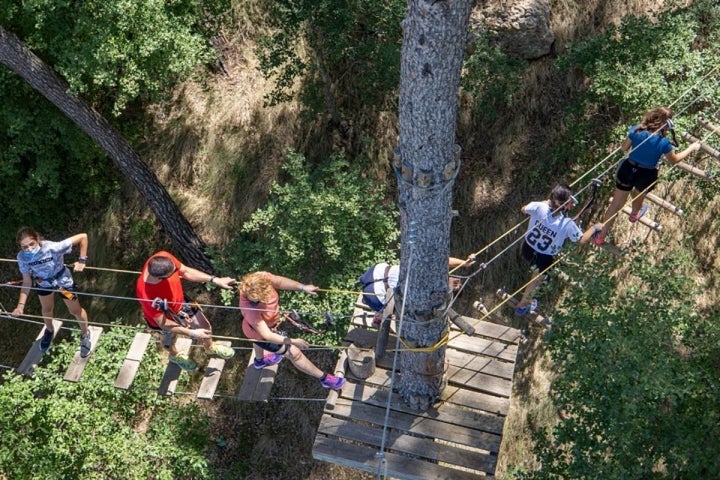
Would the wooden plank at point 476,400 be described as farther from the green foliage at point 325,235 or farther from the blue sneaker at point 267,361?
the blue sneaker at point 267,361

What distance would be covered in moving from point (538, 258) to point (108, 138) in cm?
573

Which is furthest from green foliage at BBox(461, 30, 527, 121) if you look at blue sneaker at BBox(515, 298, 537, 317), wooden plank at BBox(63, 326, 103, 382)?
wooden plank at BBox(63, 326, 103, 382)

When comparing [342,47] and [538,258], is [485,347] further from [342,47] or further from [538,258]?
[342,47]

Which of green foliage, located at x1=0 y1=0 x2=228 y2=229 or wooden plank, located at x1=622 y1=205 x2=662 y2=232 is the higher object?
green foliage, located at x1=0 y1=0 x2=228 y2=229

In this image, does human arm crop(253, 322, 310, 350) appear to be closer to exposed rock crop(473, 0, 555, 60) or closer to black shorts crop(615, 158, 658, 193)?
Result: black shorts crop(615, 158, 658, 193)

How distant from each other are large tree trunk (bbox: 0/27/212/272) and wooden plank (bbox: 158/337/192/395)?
2.66 meters

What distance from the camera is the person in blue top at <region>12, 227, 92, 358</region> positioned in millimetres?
7215

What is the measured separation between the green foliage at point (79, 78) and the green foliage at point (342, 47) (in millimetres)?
1089

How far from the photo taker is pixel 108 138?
373 inches

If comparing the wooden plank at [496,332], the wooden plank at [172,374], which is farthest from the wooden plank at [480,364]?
the wooden plank at [172,374]

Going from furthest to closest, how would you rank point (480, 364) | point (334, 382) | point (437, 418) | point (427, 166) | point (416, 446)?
point (480, 364) → point (334, 382) → point (437, 418) → point (416, 446) → point (427, 166)

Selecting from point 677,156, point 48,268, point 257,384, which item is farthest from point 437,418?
point 48,268

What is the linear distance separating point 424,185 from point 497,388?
262 cm

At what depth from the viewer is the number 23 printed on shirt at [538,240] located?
6887 mm
